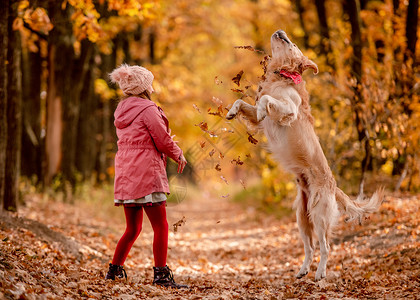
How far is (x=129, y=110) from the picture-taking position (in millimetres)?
4285

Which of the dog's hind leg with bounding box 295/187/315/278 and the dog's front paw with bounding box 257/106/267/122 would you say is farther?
the dog's hind leg with bounding box 295/187/315/278

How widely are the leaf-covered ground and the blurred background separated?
919 millimetres

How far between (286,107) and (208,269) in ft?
9.80

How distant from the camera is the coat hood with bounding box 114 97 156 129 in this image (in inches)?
167

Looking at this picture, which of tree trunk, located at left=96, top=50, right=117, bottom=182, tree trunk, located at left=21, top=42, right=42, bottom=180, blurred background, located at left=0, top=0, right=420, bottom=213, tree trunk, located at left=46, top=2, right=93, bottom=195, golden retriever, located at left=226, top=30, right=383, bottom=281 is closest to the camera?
golden retriever, located at left=226, top=30, right=383, bottom=281

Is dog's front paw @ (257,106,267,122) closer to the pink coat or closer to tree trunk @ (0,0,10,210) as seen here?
the pink coat

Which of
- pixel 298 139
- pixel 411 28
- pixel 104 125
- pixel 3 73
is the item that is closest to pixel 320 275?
pixel 298 139

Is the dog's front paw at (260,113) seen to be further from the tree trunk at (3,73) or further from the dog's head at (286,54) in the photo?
the tree trunk at (3,73)

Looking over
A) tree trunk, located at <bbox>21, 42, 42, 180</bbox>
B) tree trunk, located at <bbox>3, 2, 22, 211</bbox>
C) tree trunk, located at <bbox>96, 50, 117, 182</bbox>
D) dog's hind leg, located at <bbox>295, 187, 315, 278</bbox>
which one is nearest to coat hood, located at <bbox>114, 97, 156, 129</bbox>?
dog's hind leg, located at <bbox>295, 187, 315, 278</bbox>

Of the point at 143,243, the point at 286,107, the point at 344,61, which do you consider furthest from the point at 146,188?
the point at 344,61

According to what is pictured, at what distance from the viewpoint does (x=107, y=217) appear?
33.3ft

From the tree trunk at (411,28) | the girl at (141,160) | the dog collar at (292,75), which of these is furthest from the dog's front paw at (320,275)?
the tree trunk at (411,28)

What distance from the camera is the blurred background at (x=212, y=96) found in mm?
6137

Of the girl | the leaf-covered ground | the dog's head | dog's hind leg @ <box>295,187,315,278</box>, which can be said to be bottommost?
the leaf-covered ground
